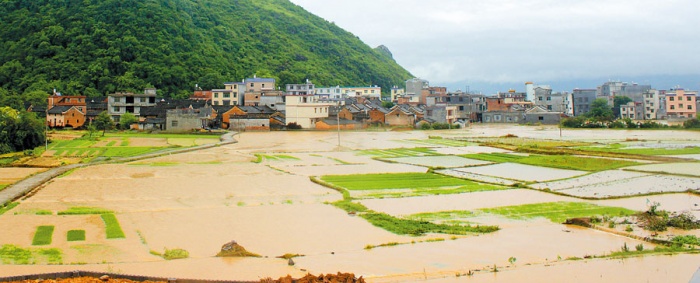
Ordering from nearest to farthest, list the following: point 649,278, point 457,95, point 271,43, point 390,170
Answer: point 649,278 → point 390,170 → point 457,95 → point 271,43

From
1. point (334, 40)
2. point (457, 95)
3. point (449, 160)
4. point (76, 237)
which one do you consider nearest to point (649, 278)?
point (76, 237)

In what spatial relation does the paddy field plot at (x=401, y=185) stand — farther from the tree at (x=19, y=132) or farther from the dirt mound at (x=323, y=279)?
the tree at (x=19, y=132)

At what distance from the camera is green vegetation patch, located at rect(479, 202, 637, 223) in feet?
50.6

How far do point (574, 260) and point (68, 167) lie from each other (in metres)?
24.1

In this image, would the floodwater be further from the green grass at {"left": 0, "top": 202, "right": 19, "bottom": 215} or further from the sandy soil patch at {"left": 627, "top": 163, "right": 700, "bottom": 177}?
the sandy soil patch at {"left": 627, "top": 163, "right": 700, "bottom": 177}

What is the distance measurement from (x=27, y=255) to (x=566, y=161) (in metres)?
23.3

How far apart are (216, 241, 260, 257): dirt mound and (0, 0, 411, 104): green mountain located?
206 feet

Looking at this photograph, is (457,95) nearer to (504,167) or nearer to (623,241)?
(504,167)

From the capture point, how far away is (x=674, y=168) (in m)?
24.6

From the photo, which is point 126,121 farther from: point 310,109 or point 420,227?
point 420,227

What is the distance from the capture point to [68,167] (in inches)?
1094

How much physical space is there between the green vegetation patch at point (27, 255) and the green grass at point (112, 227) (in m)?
1.61

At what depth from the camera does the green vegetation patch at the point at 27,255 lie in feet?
36.4

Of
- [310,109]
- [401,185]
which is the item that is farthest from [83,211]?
[310,109]
